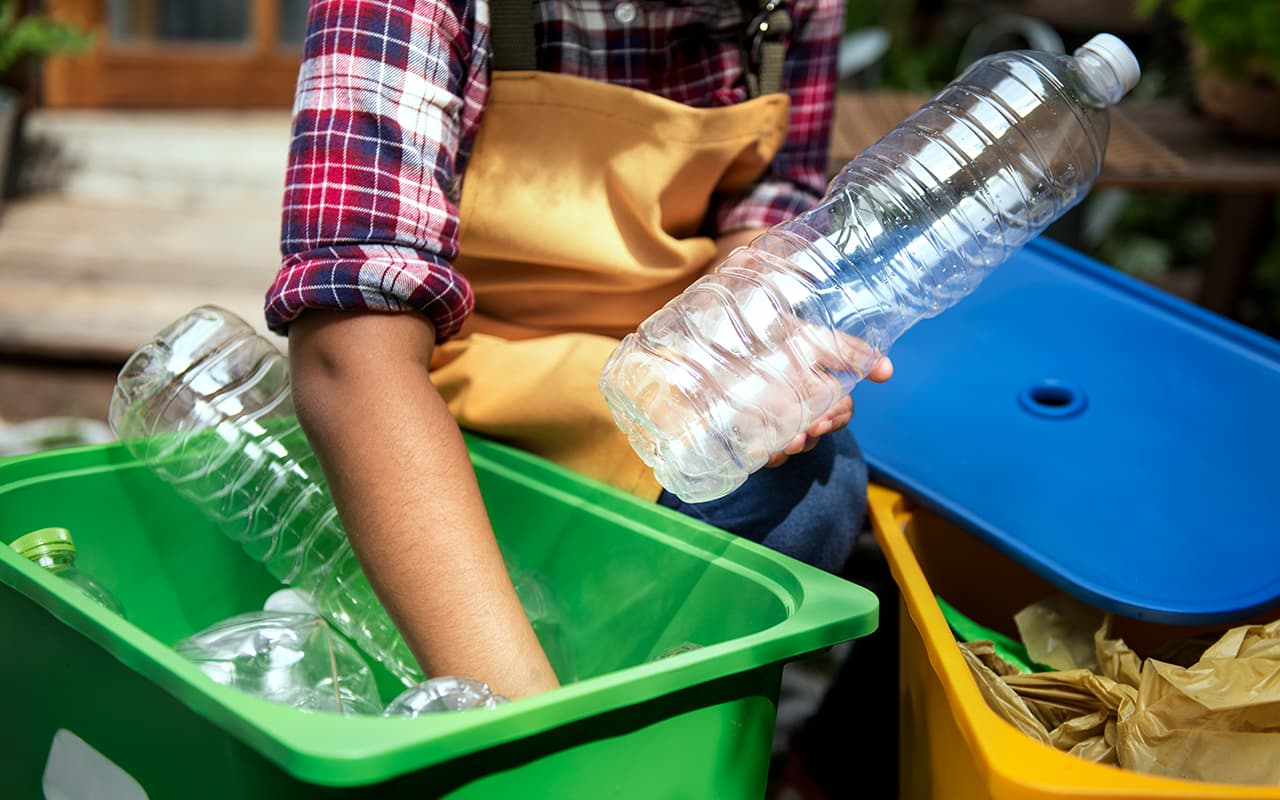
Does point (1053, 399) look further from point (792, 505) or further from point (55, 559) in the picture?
point (55, 559)

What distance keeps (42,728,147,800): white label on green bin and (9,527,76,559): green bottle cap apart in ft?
0.55

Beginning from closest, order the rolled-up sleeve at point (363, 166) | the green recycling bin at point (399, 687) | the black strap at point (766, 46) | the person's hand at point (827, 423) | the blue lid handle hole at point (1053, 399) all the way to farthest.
Result: the green recycling bin at point (399, 687)
the rolled-up sleeve at point (363, 166)
the person's hand at point (827, 423)
the black strap at point (766, 46)
the blue lid handle hole at point (1053, 399)

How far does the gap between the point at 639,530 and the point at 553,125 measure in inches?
14.8

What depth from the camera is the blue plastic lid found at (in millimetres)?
1109

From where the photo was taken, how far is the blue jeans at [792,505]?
1144 mm

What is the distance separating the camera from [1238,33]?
2.20 metres

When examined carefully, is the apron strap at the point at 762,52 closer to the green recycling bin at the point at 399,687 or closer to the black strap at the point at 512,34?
the black strap at the point at 512,34

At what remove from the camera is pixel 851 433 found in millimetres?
1263

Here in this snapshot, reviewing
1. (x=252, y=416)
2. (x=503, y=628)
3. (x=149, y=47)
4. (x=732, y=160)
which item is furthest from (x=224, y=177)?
(x=503, y=628)

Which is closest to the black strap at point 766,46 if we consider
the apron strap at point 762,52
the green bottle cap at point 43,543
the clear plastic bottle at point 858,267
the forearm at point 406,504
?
the apron strap at point 762,52

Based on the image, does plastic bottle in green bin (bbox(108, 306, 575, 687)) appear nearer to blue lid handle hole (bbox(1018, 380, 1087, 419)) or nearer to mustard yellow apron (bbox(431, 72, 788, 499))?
mustard yellow apron (bbox(431, 72, 788, 499))

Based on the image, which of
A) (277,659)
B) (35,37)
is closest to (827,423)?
(277,659)

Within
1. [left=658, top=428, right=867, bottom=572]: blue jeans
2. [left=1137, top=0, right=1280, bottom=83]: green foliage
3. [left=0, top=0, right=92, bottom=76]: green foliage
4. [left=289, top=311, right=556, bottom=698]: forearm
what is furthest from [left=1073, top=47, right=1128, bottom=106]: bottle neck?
[left=0, top=0, right=92, bottom=76]: green foliage

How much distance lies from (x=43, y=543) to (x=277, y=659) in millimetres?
226
